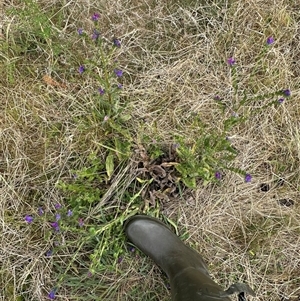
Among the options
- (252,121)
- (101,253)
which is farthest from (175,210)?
(252,121)

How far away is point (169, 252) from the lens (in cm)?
200

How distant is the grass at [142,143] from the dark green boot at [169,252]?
0.07 meters

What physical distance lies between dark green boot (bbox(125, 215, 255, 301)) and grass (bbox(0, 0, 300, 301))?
68mm

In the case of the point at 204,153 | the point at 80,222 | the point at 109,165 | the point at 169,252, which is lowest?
the point at 169,252

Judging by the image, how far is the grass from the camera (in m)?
2.05

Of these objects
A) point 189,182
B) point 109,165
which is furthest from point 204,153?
point 109,165

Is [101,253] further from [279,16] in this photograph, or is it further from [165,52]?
[279,16]

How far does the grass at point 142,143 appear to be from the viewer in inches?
80.8

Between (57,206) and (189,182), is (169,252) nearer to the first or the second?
(189,182)

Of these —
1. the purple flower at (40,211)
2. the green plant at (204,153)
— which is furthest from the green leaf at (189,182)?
the purple flower at (40,211)

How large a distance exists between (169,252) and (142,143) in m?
0.51

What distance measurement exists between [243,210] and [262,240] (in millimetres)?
174

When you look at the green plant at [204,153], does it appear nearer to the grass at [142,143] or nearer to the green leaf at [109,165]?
the grass at [142,143]

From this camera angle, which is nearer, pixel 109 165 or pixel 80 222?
pixel 80 222
